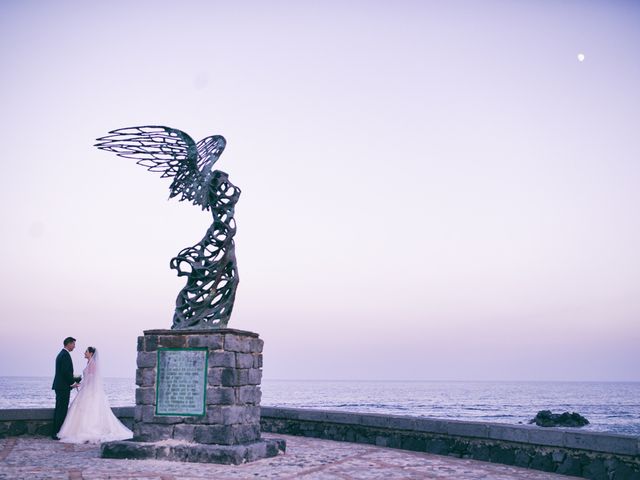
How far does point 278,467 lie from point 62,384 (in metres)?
5.77

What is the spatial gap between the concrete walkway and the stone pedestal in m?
0.25

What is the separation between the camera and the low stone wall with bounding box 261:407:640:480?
7938 millimetres

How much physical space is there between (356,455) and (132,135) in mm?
7006

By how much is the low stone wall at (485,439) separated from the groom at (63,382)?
14.3 ft

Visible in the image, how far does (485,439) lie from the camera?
32.0ft

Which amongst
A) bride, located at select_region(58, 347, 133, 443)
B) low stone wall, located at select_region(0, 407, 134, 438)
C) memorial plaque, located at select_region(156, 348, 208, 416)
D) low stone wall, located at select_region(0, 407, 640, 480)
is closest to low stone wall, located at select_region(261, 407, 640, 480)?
low stone wall, located at select_region(0, 407, 640, 480)

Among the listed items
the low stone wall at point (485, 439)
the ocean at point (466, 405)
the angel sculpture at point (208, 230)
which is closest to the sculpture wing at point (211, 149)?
the angel sculpture at point (208, 230)

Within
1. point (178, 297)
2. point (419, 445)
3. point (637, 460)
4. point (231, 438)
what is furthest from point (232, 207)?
point (637, 460)

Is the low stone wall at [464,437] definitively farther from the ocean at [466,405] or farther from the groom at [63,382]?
the ocean at [466,405]

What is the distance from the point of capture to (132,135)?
35.3 ft

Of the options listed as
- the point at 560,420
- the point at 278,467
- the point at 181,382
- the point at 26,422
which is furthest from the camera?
the point at 560,420

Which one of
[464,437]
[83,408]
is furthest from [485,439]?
[83,408]

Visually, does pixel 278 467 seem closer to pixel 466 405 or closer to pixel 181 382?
pixel 181 382

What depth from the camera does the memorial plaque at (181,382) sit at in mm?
9539
